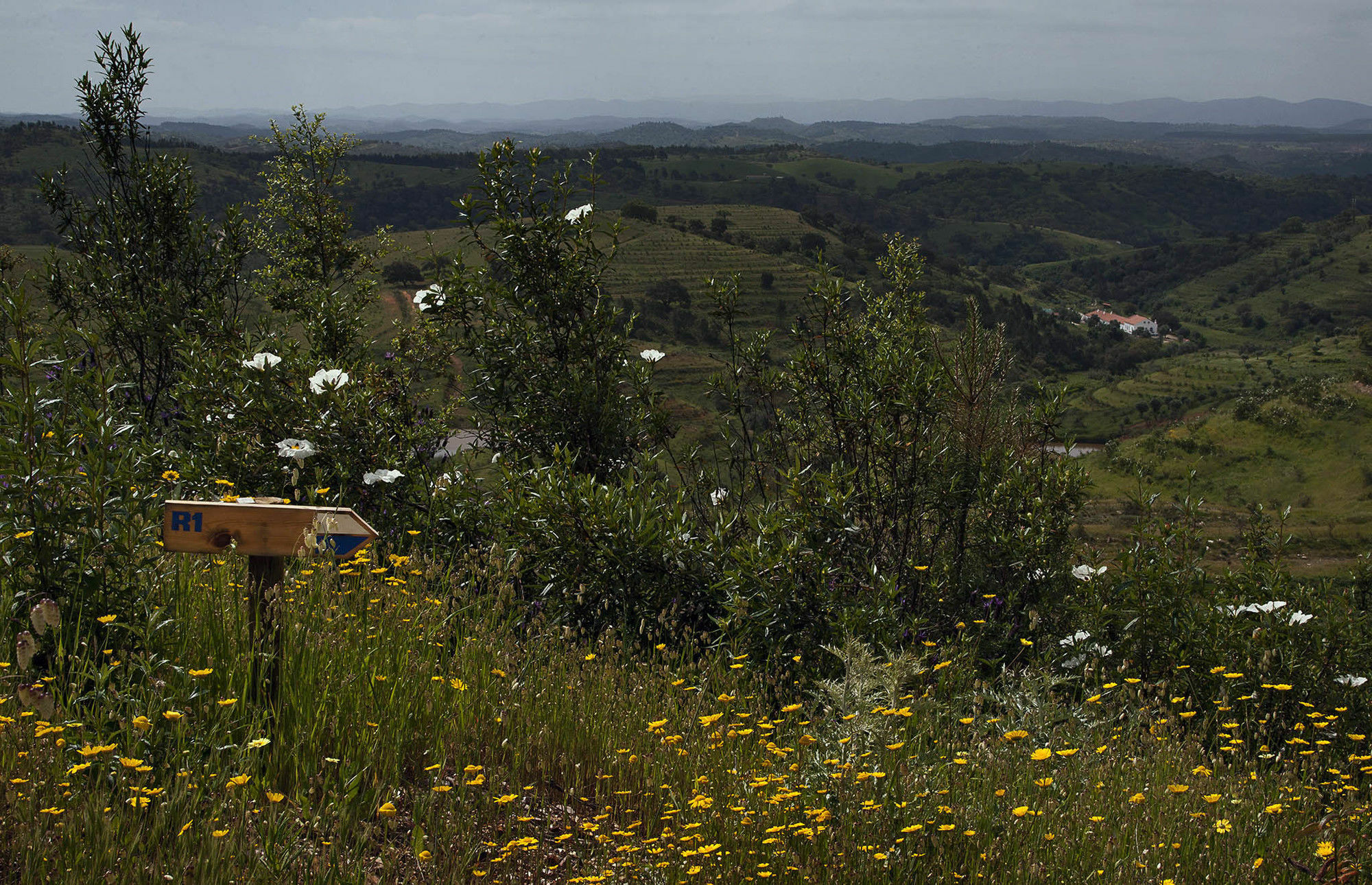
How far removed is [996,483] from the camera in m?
5.80

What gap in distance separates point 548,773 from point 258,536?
1.28 metres

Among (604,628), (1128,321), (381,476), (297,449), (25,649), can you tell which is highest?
(25,649)

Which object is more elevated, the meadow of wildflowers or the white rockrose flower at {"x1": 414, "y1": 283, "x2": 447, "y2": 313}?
the white rockrose flower at {"x1": 414, "y1": 283, "x2": 447, "y2": 313}

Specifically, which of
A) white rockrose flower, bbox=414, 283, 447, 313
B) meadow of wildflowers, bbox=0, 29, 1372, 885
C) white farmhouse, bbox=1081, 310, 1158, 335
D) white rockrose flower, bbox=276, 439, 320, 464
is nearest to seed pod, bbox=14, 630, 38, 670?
meadow of wildflowers, bbox=0, 29, 1372, 885

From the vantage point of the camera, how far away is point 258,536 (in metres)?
2.93

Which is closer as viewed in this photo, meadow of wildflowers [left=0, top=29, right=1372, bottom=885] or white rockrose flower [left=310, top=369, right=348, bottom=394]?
meadow of wildflowers [left=0, top=29, right=1372, bottom=885]

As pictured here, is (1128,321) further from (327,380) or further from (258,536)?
(258,536)

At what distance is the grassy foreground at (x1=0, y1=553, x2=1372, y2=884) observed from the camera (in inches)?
94.8

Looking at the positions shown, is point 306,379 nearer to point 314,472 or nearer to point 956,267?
point 314,472

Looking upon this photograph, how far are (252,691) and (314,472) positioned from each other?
103 inches

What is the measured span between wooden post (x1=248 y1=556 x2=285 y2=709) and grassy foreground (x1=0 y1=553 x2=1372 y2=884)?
0.15 feet

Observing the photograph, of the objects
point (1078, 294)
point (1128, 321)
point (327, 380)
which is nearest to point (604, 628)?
point (327, 380)

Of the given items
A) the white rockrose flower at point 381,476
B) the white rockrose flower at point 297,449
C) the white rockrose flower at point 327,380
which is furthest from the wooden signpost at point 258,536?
the white rockrose flower at point 327,380

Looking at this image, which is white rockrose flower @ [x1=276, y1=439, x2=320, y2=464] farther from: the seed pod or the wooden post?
the seed pod
